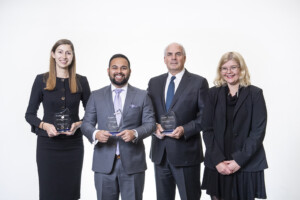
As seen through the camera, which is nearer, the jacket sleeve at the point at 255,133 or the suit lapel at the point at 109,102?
the jacket sleeve at the point at 255,133

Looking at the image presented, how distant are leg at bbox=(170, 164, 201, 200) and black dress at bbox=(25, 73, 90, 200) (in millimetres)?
1131

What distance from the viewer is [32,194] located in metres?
6.15

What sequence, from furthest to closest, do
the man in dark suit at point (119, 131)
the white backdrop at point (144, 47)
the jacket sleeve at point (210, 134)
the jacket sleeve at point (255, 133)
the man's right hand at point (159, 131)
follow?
1. the white backdrop at point (144, 47)
2. the man's right hand at point (159, 131)
3. the man in dark suit at point (119, 131)
4. the jacket sleeve at point (210, 134)
5. the jacket sleeve at point (255, 133)

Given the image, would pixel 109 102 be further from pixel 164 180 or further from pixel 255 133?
pixel 255 133

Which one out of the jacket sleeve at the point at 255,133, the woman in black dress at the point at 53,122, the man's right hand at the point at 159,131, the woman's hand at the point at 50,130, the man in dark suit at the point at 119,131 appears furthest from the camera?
the woman in black dress at the point at 53,122

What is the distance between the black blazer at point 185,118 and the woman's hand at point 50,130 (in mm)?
1082

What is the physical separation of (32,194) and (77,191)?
232 cm

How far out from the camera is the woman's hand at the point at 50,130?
379 cm

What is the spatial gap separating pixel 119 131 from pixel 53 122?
2.85 ft

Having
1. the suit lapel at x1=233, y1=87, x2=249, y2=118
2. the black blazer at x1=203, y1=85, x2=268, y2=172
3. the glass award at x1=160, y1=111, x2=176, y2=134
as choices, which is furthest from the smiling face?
the suit lapel at x1=233, y1=87, x2=249, y2=118

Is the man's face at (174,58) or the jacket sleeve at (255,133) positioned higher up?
the man's face at (174,58)

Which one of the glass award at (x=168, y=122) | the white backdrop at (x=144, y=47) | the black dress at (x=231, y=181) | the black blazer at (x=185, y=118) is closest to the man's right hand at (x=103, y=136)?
the glass award at (x=168, y=122)

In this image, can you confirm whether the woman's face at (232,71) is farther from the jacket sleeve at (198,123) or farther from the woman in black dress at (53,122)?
the woman in black dress at (53,122)

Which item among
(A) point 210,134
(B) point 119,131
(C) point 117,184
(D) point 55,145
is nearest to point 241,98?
(A) point 210,134
